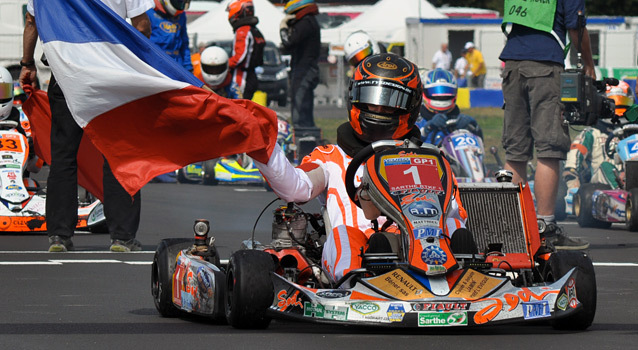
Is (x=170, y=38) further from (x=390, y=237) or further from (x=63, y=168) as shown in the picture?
(x=390, y=237)

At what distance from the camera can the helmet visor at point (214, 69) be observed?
17.5 metres

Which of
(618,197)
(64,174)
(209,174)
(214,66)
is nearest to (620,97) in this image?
(618,197)

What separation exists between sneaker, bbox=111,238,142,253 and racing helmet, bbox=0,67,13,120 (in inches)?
105

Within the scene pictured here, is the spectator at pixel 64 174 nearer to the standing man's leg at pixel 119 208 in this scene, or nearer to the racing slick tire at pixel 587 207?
the standing man's leg at pixel 119 208

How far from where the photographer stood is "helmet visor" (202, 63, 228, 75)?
17.5m

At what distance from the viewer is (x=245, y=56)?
1792cm

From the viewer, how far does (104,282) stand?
8203mm

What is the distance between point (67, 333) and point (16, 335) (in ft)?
0.72

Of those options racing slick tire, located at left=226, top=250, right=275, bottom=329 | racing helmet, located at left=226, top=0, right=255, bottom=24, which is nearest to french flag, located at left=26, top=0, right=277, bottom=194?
racing slick tire, located at left=226, top=250, right=275, bottom=329

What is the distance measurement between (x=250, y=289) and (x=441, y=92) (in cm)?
982

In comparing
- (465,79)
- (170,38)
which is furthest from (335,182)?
(465,79)

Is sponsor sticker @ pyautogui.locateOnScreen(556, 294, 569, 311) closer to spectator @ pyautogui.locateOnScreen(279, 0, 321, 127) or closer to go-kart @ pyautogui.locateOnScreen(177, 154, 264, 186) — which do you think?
go-kart @ pyautogui.locateOnScreen(177, 154, 264, 186)

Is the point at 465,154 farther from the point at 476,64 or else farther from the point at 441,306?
the point at 476,64

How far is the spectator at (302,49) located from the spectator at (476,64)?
14863 mm
